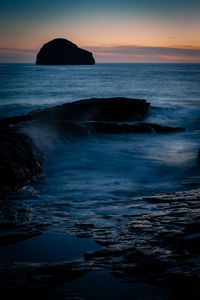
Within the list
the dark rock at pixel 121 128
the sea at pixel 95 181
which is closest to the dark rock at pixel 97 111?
the dark rock at pixel 121 128

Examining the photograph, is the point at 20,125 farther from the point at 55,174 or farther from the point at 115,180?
the point at 115,180

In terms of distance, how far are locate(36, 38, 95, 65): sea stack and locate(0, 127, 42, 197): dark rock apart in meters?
162

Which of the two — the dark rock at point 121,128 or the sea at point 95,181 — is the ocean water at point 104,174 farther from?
the dark rock at point 121,128

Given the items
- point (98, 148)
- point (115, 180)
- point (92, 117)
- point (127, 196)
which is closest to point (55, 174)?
point (115, 180)

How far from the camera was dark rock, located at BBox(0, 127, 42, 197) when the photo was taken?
4.10 metres

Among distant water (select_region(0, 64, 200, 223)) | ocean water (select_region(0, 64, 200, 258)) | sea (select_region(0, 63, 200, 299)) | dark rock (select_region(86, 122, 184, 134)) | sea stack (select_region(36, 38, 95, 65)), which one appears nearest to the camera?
sea (select_region(0, 63, 200, 299))

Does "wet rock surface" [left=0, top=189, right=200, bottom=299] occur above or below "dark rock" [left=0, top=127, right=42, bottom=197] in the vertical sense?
below

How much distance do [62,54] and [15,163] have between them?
6468 inches

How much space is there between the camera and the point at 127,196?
13.0ft

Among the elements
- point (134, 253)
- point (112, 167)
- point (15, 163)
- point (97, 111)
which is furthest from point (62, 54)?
point (134, 253)

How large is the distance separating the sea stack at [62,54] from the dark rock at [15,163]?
161615 mm

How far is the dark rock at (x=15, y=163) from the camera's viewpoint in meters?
4.10

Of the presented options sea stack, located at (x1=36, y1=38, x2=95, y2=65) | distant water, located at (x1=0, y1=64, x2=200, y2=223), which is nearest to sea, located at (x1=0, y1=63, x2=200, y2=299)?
distant water, located at (x1=0, y1=64, x2=200, y2=223)

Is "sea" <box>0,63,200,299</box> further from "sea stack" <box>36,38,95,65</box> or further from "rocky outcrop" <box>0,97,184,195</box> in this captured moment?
"sea stack" <box>36,38,95,65</box>
